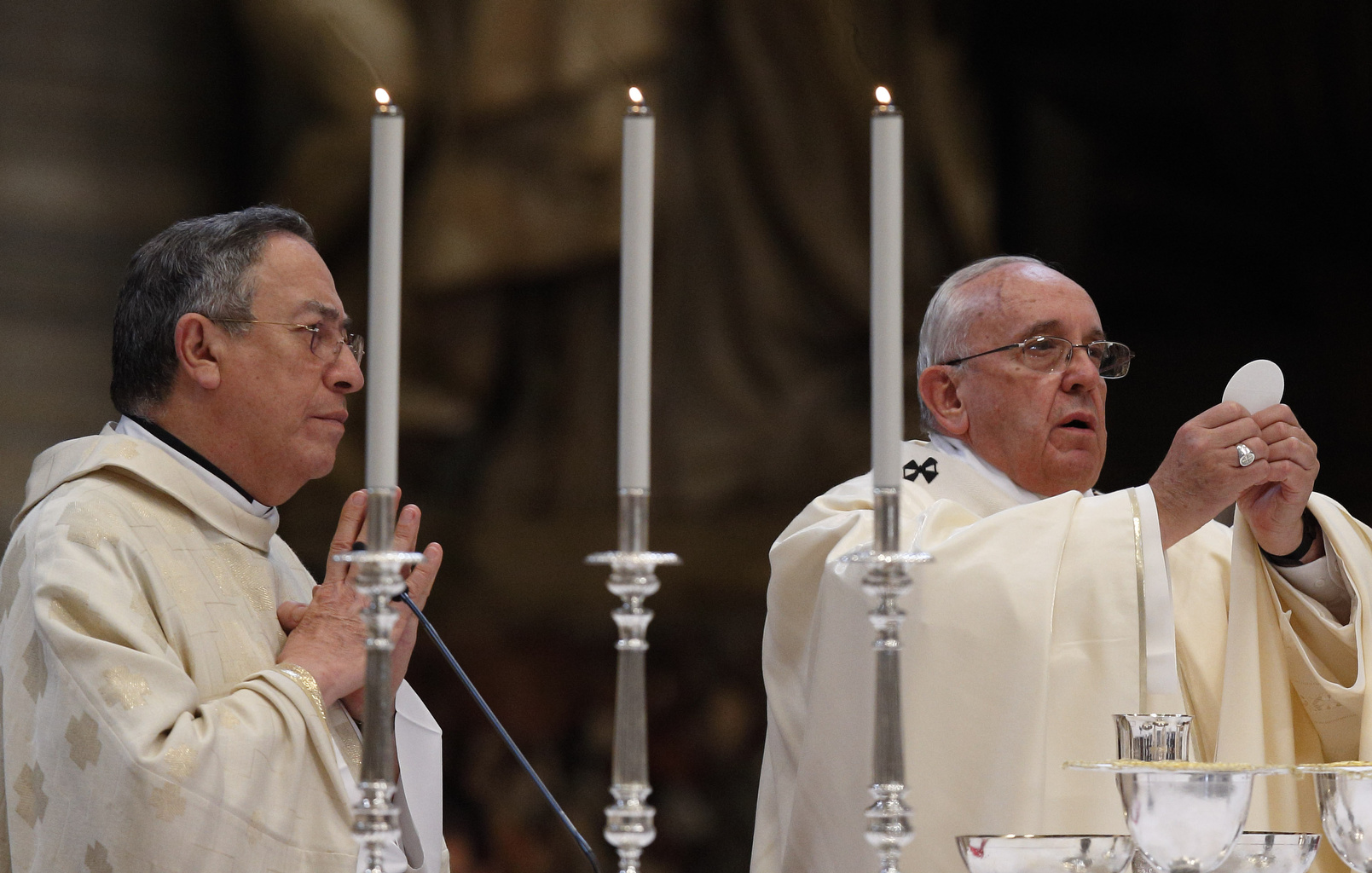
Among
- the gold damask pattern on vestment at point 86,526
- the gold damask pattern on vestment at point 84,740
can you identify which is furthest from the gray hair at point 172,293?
the gold damask pattern on vestment at point 84,740

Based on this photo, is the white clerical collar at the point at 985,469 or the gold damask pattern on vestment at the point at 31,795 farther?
the white clerical collar at the point at 985,469

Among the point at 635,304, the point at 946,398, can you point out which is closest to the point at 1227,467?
the point at 946,398

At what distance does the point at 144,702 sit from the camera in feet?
7.50

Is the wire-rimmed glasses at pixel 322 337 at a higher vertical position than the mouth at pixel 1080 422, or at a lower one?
higher

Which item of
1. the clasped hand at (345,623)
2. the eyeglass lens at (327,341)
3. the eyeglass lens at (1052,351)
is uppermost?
the eyeglass lens at (1052,351)

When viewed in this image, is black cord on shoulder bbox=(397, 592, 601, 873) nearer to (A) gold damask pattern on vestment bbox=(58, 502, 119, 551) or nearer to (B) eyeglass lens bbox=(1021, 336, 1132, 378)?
(A) gold damask pattern on vestment bbox=(58, 502, 119, 551)

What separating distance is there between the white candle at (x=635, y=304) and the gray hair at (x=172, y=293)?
4.55ft

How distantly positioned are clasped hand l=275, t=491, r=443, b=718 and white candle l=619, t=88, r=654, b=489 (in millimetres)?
1061

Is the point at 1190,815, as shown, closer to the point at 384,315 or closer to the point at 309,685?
the point at 384,315

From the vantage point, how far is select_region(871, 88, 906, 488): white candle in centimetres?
155

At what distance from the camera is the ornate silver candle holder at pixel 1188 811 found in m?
1.62

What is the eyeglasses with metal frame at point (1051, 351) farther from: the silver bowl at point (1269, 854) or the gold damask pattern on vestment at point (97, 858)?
the gold damask pattern on vestment at point (97, 858)

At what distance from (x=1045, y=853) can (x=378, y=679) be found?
0.73 m

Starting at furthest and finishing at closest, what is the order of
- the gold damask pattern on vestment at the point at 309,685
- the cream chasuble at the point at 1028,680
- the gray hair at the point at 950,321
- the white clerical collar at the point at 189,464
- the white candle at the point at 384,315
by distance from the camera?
the gray hair at the point at 950,321, the white clerical collar at the point at 189,464, the cream chasuble at the point at 1028,680, the gold damask pattern on vestment at the point at 309,685, the white candle at the point at 384,315
